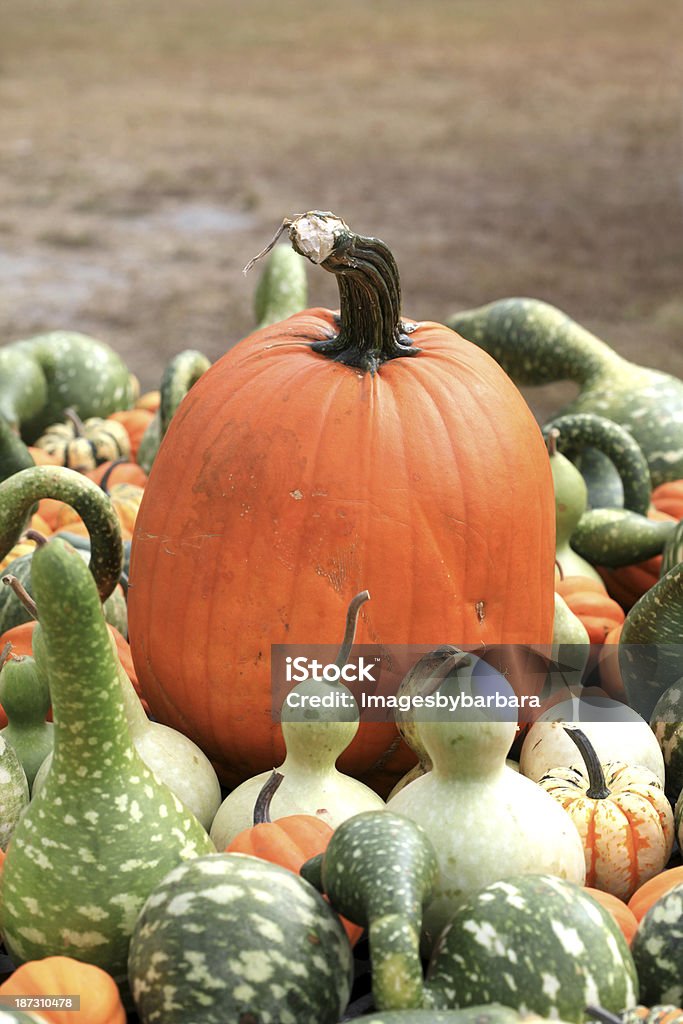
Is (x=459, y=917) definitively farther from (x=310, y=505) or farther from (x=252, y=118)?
(x=252, y=118)

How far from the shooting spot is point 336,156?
36.0ft

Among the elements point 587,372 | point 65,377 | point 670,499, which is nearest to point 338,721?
point 670,499

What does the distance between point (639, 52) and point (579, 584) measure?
1150 centimetres

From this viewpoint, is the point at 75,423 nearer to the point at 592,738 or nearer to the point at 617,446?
the point at 617,446

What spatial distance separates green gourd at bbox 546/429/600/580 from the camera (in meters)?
2.55

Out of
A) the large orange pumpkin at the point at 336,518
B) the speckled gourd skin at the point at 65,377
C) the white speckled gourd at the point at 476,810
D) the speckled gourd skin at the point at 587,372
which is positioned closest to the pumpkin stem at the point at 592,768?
the white speckled gourd at the point at 476,810

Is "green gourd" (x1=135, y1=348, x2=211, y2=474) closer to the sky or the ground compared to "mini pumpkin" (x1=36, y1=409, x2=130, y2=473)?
closer to the sky

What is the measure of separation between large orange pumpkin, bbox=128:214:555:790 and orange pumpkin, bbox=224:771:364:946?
31cm

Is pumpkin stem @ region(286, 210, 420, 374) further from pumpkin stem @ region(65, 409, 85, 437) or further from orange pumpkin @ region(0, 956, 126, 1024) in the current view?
pumpkin stem @ region(65, 409, 85, 437)

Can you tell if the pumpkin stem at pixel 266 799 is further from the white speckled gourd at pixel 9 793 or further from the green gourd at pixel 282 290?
the green gourd at pixel 282 290

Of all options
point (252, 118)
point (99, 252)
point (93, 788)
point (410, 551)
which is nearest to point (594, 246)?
point (99, 252)

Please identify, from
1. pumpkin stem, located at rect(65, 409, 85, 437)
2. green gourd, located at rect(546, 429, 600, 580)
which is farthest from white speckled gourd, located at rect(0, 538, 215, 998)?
pumpkin stem, located at rect(65, 409, 85, 437)

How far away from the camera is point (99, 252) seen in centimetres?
903

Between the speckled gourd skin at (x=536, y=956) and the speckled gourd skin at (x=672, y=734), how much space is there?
569 millimetres
